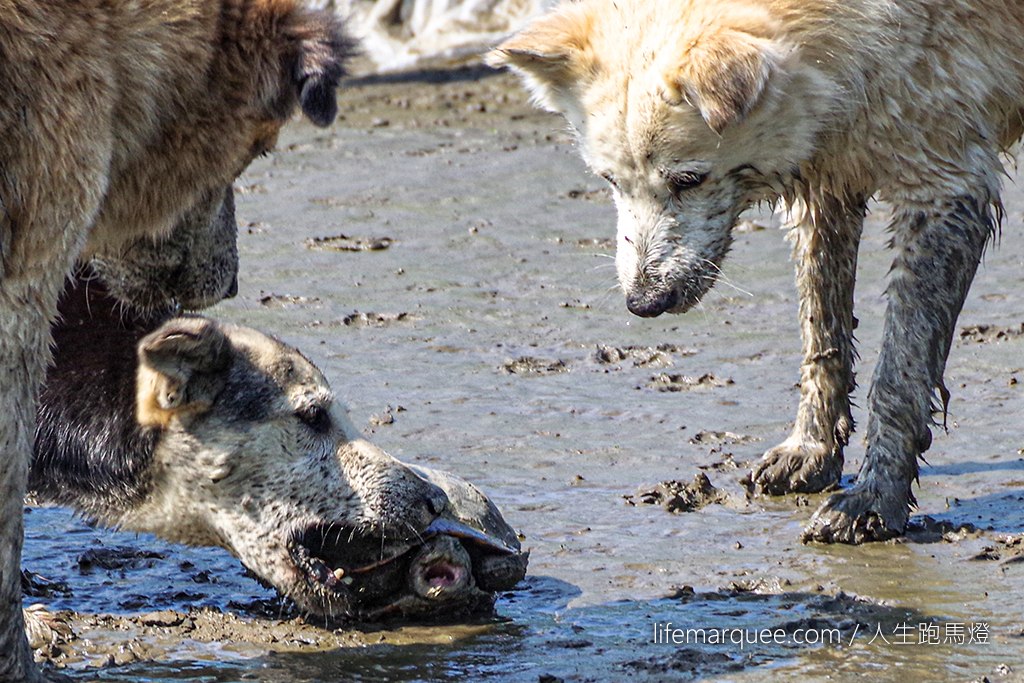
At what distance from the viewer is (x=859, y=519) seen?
5.29m

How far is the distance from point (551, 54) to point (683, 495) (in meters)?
1.79

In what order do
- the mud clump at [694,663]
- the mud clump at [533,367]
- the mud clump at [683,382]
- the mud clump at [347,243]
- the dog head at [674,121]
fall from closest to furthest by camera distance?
the mud clump at [694,663]
the dog head at [674,121]
the mud clump at [683,382]
the mud clump at [533,367]
the mud clump at [347,243]

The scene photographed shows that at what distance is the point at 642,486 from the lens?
593 cm

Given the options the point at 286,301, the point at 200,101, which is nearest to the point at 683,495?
the point at 200,101

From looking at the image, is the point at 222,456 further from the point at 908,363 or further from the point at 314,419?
the point at 908,363

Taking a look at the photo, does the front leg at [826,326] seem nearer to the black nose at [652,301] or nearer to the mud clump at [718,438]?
the mud clump at [718,438]

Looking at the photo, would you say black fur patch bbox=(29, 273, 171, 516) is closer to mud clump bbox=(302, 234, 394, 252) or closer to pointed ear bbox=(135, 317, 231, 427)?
pointed ear bbox=(135, 317, 231, 427)

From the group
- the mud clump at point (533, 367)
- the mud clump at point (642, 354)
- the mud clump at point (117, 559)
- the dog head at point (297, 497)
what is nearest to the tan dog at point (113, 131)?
the dog head at point (297, 497)

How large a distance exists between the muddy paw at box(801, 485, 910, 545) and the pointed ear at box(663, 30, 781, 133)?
1.41 metres

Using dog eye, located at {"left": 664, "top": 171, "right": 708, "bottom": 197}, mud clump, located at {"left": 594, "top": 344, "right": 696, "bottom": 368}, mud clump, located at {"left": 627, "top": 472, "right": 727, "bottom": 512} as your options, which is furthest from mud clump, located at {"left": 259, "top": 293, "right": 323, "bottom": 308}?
dog eye, located at {"left": 664, "top": 171, "right": 708, "bottom": 197}

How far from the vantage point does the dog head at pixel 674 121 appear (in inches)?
214

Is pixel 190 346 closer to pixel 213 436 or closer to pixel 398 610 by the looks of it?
pixel 213 436

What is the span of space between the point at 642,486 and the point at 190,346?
2.00 meters

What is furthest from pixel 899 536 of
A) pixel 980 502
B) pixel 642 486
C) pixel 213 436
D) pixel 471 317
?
pixel 471 317
